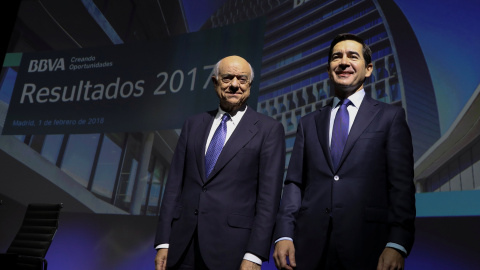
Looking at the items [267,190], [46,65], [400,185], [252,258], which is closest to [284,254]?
[252,258]

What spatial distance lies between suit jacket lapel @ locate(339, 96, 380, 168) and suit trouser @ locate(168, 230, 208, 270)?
0.59 meters

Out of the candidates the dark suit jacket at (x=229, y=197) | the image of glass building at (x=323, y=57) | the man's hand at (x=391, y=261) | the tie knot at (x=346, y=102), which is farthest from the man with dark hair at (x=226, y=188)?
the image of glass building at (x=323, y=57)

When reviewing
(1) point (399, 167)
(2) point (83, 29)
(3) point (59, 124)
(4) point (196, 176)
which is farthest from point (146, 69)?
(1) point (399, 167)

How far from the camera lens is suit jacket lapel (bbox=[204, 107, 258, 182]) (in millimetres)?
1561

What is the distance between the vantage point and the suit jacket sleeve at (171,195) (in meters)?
1.56

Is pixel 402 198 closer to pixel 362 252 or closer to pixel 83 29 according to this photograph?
pixel 362 252

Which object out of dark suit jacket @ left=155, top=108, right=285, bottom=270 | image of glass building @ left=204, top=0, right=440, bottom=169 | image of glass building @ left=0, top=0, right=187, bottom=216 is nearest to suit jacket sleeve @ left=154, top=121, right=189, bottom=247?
dark suit jacket @ left=155, top=108, right=285, bottom=270

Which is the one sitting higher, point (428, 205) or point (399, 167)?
point (428, 205)

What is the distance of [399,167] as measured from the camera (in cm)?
133

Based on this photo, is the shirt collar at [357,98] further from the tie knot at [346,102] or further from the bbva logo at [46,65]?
the bbva logo at [46,65]

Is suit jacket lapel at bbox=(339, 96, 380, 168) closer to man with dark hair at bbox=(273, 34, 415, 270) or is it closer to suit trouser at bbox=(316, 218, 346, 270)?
man with dark hair at bbox=(273, 34, 415, 270)

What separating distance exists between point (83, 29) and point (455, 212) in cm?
430

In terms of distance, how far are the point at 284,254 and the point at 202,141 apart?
57 cm

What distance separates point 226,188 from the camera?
1.53 meters
